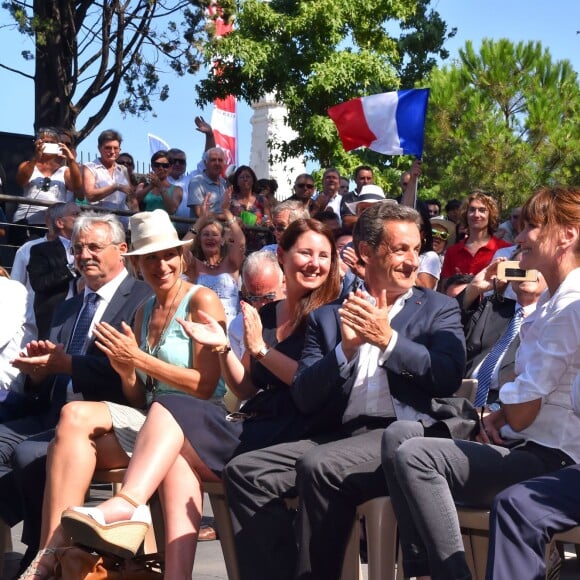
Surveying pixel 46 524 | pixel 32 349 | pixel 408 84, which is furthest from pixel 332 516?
pixel 408 84

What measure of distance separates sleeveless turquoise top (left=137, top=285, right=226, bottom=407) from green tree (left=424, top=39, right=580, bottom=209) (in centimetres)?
1608

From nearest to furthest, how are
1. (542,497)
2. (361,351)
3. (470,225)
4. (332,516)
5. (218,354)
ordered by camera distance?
(542,497) → (332,516) → (361,351) → (218,354) → (470,225)

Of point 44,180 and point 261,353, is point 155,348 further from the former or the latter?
point 44,180

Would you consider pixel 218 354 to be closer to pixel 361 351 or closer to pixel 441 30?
pixel 361 351

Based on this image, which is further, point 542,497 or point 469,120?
point 469,120

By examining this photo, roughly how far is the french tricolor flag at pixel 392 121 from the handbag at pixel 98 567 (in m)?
7.07

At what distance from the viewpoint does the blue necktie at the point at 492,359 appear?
A: 6094 millimetres

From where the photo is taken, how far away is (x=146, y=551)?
5.69m

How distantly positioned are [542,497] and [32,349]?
2.90 meters

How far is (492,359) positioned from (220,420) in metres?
1.77

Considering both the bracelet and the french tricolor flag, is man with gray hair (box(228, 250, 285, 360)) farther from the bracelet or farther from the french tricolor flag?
the french tricolor flag

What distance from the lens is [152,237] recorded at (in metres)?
5.87

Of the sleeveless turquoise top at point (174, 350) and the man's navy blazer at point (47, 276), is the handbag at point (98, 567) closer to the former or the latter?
the sleeveless turquoise top at point (174, 350)

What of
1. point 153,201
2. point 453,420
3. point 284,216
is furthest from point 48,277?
point 453,420
